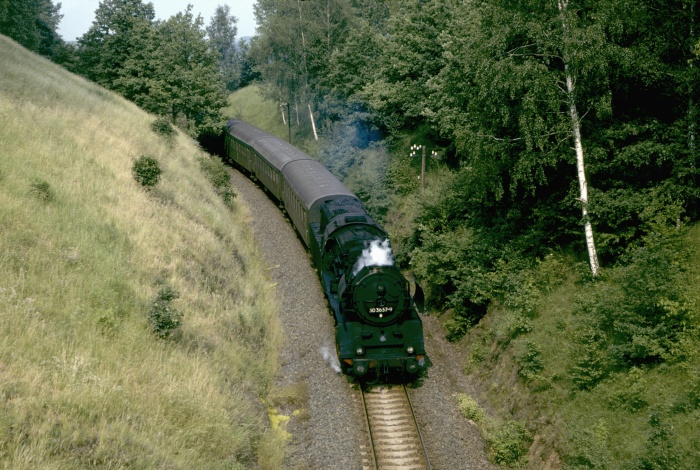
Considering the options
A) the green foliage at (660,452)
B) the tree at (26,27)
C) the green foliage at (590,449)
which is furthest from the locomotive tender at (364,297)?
the tree at (26,27)

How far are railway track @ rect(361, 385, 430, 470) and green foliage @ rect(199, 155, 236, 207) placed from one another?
18178 millimetres

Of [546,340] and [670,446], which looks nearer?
[670,446]

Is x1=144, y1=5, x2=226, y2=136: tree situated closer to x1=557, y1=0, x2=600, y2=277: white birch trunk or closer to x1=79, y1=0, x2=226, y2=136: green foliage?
x1=79, y1=0, x2=226, y2=136: green foliage

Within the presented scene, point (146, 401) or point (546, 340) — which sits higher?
point (546, 340)

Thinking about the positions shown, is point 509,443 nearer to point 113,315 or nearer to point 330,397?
point 330,397

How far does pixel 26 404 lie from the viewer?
29.4 feet

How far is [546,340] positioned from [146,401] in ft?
37.2

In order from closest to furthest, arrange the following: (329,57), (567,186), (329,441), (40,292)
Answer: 1. (40,292)
2. (329,441)
3. (567,186)
4. (329,57)

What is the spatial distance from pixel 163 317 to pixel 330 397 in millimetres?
5492

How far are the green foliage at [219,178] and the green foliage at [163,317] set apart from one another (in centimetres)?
1611

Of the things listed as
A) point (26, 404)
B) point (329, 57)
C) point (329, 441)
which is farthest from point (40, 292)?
point (329, 57)

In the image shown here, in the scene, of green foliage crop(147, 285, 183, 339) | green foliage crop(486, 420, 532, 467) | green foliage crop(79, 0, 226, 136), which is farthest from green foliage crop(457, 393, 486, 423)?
green foliage crop(79, 0, 226, 136)

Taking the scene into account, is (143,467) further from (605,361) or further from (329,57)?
(329,57)

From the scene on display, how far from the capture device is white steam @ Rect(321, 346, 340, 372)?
16.3 m
